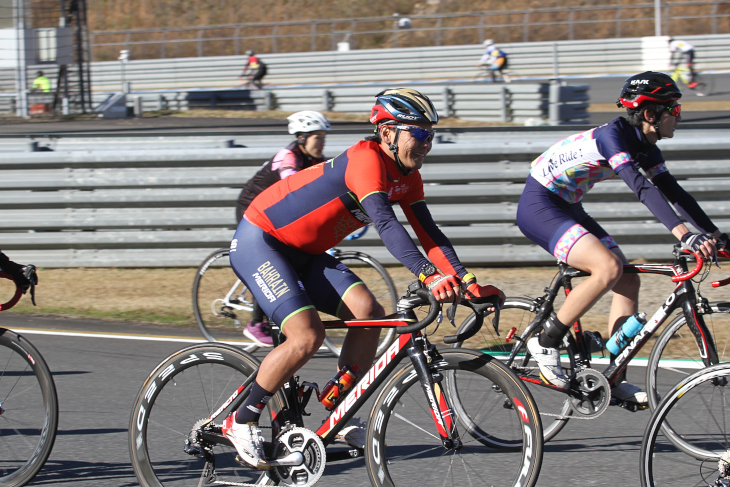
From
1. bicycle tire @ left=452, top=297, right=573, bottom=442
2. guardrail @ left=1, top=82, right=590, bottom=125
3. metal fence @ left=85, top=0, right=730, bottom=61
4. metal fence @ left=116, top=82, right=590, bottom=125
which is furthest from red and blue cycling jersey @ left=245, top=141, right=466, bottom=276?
metal fence @ left=85, top=0, right=730, bottom=61

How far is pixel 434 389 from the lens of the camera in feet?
12.5

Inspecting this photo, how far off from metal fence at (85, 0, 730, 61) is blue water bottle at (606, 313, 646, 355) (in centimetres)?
3017

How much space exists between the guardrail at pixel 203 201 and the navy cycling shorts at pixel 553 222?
13.0ft

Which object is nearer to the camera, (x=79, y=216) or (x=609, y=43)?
(x=79, y=216)

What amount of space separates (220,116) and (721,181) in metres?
22.5

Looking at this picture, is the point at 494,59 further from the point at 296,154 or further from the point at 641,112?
the point at 641,112

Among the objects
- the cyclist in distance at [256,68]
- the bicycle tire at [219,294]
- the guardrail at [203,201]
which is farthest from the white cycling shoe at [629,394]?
the cyclist in distance at [256,68]

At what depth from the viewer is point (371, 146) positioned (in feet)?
13.1

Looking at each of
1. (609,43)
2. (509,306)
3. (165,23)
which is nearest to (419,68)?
(609,43)

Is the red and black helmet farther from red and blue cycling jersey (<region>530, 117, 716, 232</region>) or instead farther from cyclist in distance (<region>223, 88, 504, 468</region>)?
cyclist in distance (<region>223, 88, 504, 468</region>)

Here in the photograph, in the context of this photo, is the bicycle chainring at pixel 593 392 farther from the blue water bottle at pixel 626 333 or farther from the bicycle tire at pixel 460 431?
the bicycle tire at pixel 460 431

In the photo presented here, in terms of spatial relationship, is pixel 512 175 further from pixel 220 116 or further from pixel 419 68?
pixel 419 68

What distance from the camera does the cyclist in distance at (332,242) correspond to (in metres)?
3.86

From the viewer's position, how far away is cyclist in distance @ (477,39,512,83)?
31.8 metres
